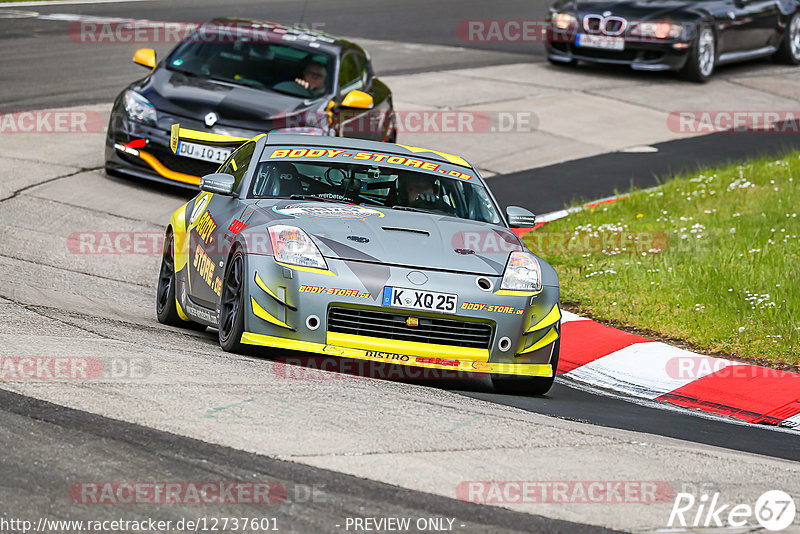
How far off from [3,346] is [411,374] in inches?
84.0

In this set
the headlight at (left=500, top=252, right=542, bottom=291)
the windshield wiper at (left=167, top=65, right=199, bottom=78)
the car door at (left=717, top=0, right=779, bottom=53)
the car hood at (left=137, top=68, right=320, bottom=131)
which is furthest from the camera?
the car door at (left=717, top=0, right=779, bottom=53)

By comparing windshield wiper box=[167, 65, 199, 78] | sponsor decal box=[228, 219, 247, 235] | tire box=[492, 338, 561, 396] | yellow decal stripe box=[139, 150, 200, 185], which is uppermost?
sponsor decal box=[228, 219, 247, 235]

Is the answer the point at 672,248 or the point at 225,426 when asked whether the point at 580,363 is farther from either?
the point at 225,426

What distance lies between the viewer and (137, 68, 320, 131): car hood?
12.0 meters

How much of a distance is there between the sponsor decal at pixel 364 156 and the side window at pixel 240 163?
0.21 metres

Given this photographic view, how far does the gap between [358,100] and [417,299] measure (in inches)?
245

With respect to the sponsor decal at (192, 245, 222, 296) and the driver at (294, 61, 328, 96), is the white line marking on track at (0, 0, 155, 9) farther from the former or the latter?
the sponsor decal at (192, 245, 222, 296)

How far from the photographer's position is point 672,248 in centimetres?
1073

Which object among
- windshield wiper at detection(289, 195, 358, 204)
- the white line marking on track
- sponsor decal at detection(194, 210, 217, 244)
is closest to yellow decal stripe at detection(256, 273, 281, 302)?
sponsor decal at detection(194, 210, 217, 244)

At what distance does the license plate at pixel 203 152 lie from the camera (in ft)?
38.6

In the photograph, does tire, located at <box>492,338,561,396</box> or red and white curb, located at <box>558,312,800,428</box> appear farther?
red and white curb, located at <box>558,312,800,428</box>

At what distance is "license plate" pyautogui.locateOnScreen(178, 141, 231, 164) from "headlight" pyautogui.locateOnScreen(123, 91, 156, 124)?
16.4 inches

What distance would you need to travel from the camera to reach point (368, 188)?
780 centimetres

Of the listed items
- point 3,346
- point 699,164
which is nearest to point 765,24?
point 699,164
